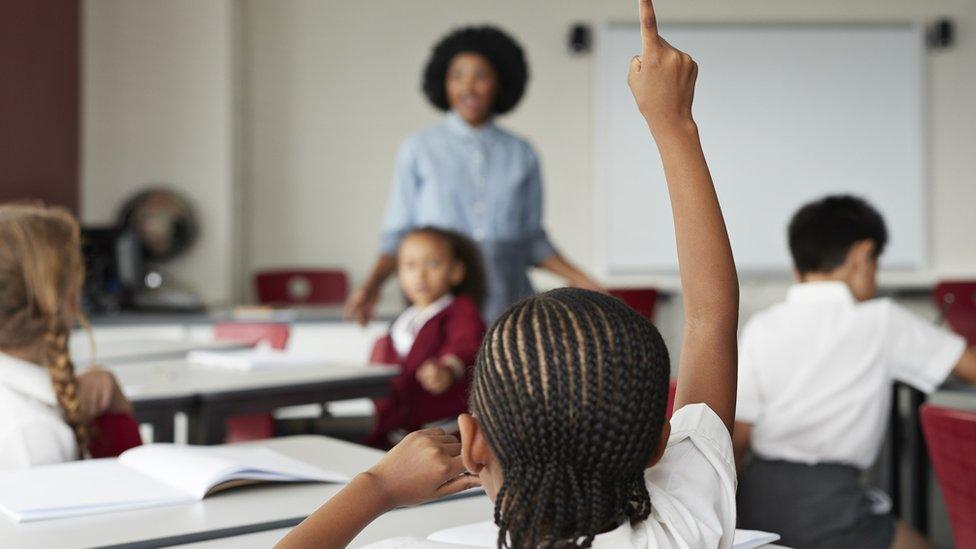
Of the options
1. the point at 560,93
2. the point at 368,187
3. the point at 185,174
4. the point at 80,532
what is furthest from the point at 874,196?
the point at 80,532

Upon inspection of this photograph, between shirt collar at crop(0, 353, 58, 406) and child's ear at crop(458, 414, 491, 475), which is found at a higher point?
child's ear at crop(458, 414, 491, 475)

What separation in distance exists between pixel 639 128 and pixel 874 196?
4.75ft

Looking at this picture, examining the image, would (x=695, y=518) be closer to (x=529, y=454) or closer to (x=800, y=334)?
(x=529, y=454)

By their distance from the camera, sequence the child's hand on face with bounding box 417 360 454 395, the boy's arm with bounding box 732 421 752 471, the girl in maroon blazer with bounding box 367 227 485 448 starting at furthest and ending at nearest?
1. the girl in maroon blazer with bounding box 367 227 485 448
2. the child's hand on face with bounding box 417 360 454 395
3. the boy's arm with bounding box 732 421 752 471

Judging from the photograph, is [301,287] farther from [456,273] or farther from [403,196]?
[456,273]

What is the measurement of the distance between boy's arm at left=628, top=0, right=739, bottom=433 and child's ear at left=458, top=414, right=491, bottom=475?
0.23 metres

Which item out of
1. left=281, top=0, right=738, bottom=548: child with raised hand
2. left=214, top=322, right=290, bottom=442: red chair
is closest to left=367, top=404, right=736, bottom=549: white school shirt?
left=281, top=0, right=738, bottom=548: child with raised hand

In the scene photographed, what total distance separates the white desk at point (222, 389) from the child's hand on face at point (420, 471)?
4.20 feet

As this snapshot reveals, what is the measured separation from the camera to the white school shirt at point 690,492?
0.80m

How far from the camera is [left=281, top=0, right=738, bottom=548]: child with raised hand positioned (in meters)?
0.74

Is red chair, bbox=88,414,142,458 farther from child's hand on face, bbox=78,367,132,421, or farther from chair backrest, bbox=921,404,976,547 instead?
chair backrest, bbox=921,404,976,547

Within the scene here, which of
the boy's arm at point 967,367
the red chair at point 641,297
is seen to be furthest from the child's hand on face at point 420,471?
the red chair at point 641,297

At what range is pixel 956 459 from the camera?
4.86 feet

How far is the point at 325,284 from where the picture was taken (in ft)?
19.9
